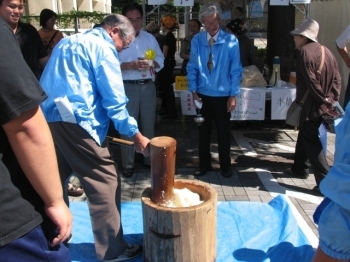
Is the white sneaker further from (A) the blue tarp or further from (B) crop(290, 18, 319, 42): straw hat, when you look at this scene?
(B) crop(290, 18, 319, 42): straw hat

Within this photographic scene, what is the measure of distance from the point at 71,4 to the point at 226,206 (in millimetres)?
30328

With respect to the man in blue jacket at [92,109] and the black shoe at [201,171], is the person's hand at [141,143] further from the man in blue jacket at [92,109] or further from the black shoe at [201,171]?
the black shoe at [201,171]

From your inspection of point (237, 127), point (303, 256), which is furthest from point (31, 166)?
point (237, 127)

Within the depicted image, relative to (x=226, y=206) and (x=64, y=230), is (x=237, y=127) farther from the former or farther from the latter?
(x=64, y=230)

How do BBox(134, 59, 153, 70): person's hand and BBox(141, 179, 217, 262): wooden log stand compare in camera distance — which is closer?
BBox(141, 179, 217, 262): wooden log stand

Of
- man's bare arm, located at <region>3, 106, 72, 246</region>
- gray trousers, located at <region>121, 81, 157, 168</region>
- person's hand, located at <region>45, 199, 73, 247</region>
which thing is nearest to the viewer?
man's bare arm, located at <region>3, 106, 72, 246</region>

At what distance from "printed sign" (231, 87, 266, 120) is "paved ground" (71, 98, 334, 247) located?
462 millimetres

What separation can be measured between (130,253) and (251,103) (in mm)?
3082

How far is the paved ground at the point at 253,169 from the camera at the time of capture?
4.00 meters

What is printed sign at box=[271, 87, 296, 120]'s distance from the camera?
5.45 meters

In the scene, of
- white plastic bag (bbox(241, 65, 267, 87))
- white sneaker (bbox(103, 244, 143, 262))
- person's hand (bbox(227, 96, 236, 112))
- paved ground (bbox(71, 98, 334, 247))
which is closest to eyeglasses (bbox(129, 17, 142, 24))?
person's hand (bbox(227, 96, 236, 112))

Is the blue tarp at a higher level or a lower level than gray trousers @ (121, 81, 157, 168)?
lower

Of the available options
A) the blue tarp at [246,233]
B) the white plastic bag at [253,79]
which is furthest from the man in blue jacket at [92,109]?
the white plastic bag at [253,79]

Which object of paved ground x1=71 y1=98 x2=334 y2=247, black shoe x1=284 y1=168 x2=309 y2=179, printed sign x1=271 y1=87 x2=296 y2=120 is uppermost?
printed sign x1=271 y1=87 x2=296 y2=120
